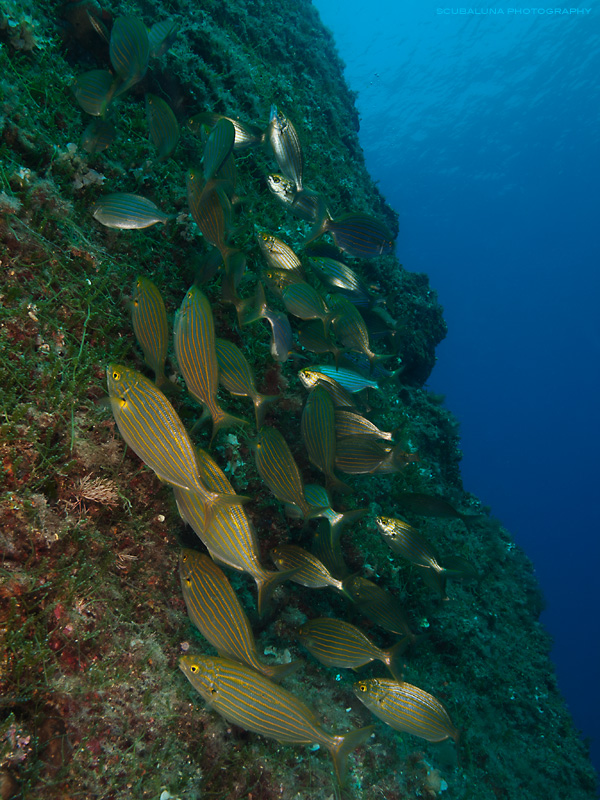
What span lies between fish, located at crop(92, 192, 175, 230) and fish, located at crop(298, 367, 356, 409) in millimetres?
1678

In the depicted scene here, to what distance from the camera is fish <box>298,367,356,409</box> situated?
347 centimetres

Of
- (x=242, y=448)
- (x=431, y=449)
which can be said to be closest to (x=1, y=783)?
(x=242, y=448)

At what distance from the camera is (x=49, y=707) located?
183 centimetres

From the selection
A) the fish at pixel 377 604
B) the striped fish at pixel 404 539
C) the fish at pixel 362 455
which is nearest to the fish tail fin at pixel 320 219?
the fish at pixel 362 455

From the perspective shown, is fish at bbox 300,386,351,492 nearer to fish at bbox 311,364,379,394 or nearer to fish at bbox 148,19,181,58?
fish at bbox 311,364,379,394

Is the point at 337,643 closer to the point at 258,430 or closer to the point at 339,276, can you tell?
the point at 258,430

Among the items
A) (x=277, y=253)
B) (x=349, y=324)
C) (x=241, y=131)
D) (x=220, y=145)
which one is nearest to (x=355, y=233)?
(x=277, y=253)

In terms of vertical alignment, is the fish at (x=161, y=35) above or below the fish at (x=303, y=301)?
above

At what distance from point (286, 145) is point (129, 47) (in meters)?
1.40

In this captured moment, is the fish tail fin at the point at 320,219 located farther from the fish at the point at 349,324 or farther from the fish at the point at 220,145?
the fish at the point at 220,145

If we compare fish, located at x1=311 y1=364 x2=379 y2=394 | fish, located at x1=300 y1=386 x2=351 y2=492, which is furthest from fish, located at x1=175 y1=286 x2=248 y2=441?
fish, located at x1=311 y1=364 x2=379 y2=394

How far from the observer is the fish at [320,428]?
117 inches

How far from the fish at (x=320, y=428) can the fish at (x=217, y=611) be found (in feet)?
4.29

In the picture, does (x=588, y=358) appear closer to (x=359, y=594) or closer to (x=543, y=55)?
(x=543, y=55)
